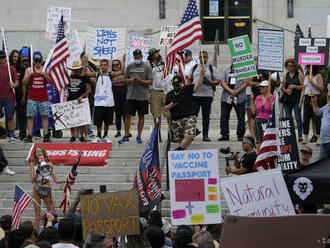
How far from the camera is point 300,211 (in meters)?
14.1

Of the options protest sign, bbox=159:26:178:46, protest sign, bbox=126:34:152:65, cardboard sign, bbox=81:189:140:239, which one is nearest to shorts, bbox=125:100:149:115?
protest sign, bbox=126:34:152:65

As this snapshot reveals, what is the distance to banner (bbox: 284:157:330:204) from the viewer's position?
12.9m

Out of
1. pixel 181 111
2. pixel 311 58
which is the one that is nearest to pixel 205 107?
pixel 181 111

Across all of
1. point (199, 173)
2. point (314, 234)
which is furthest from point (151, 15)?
point (314, 234)

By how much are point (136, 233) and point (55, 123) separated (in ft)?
31.0

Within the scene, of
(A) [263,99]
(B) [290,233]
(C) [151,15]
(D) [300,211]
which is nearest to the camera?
(B) [290,233]

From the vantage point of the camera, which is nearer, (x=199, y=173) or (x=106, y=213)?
(x=106, y=213)

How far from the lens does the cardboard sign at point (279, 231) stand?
8.66m

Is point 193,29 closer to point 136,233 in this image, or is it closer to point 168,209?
point 168,209

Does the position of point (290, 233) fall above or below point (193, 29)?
below

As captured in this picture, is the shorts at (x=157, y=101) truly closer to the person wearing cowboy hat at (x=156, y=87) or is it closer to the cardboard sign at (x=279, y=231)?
the person wearing cowboy hat at (x=156, y=87)

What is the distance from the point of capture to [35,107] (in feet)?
65.6

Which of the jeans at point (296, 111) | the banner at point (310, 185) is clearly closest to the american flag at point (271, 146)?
the banner at point (310, 185)

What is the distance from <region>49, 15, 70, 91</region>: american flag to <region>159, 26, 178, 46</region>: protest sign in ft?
15.7
